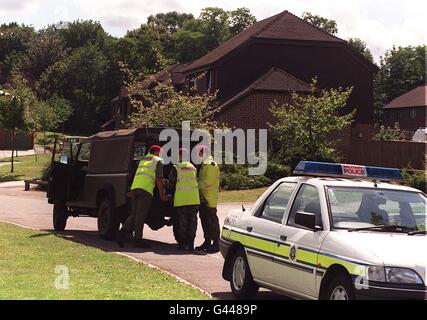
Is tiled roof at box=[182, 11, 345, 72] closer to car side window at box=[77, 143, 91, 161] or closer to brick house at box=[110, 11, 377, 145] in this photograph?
brick house at box=[110, 11, 377, 145]

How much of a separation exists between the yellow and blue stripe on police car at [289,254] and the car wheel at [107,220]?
554cm

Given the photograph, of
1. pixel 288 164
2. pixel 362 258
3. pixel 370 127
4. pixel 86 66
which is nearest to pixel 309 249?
pixel 362 258

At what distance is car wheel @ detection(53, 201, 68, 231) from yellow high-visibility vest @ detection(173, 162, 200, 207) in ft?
14.4

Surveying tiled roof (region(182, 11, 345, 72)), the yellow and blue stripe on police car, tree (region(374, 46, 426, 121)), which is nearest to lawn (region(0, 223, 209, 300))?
the yellow and blue stripe on police car

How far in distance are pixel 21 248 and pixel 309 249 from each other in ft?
22.8

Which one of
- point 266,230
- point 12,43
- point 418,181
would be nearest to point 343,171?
point 266,230

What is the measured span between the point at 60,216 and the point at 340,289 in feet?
36.0

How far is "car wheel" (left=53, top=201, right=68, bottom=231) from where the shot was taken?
55.7 ft

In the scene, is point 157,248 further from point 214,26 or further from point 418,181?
point 214,26

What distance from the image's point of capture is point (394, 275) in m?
6.84

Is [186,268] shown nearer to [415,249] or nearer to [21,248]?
[21,248]

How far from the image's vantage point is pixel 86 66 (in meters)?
84.6

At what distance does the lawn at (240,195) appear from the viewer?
30.0 metres

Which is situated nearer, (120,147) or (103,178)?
(120,147)
